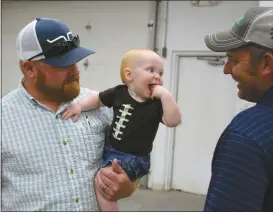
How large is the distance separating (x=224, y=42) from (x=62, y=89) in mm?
657

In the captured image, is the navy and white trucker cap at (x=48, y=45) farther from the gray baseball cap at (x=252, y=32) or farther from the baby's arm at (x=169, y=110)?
the gray baseball cap at (x=252, y=32)

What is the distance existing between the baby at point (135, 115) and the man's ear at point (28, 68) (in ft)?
0.67

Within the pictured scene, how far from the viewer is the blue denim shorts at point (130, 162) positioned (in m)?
1.49

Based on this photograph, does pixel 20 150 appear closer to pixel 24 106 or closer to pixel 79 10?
pixel 24 106

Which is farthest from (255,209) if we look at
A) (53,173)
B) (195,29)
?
(195,29)

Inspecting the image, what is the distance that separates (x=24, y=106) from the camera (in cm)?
146

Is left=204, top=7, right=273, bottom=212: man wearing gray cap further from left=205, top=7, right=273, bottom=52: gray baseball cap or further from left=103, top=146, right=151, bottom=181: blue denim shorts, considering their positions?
left=103, top=146, right=151, bottom=181: blue denim shorts

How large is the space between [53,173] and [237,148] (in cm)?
73

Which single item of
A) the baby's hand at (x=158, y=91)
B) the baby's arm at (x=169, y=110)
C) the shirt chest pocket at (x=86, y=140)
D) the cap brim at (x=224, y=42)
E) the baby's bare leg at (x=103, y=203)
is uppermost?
the cap brim at (x=224, y=42)

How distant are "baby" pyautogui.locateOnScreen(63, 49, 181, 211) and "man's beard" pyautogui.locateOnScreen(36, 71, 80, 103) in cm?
6

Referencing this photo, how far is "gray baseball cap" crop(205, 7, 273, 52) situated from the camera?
3.66 ft

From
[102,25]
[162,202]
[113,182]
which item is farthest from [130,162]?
[102,25]

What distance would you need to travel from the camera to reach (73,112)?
151cm

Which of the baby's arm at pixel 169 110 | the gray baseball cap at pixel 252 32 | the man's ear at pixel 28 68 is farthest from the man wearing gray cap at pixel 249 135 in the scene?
the man's ear at pixel 28 68
